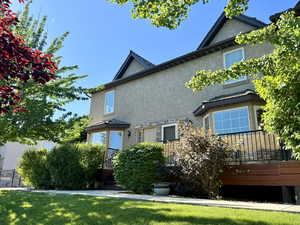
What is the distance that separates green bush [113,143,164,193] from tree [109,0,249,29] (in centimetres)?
501

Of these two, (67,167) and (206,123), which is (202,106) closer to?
(206,123)

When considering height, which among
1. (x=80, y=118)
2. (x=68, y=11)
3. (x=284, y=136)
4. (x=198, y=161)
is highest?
(x=68, y=11)

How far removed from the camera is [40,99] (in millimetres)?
10688

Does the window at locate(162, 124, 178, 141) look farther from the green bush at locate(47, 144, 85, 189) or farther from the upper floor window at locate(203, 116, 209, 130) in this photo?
the green bush at locate(47, 144, 85, 189)

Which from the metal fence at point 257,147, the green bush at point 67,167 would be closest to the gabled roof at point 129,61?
the green bush at point 67,167

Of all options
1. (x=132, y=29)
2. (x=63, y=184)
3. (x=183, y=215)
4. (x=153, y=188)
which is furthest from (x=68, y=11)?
(x=183, y=215)

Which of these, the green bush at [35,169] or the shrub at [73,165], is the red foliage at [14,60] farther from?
the green bush at [35,169]

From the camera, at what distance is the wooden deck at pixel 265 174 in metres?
6.71

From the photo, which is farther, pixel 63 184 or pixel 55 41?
pixel 55 41

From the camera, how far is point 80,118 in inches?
469

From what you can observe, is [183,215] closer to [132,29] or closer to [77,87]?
[77,87]

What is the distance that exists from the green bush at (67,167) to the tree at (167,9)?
26.5 ft

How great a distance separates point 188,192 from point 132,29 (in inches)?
433

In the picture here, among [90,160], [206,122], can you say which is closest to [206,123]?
[206,122]
